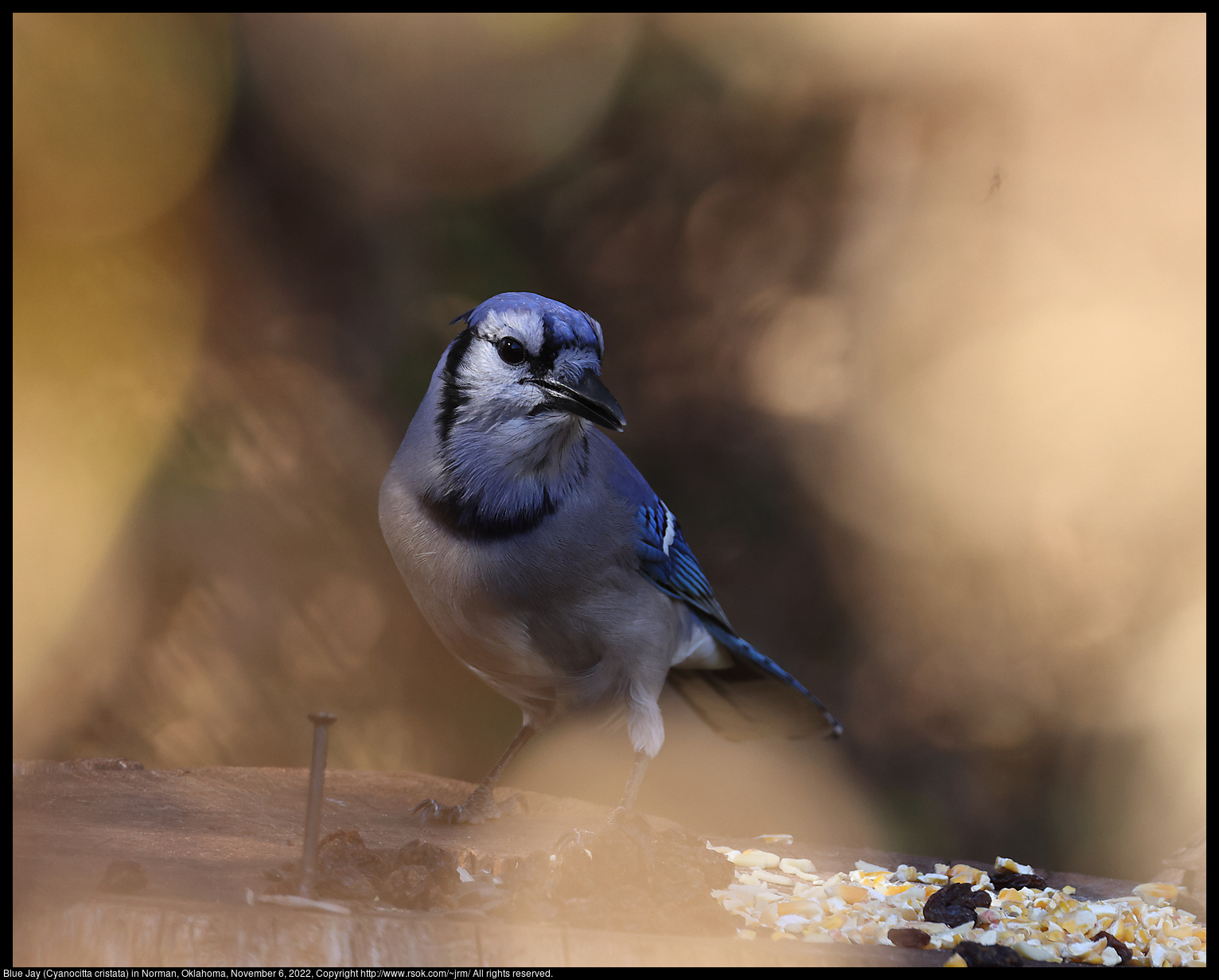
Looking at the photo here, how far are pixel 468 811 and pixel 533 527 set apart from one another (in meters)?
0.79

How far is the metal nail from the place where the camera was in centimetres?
141

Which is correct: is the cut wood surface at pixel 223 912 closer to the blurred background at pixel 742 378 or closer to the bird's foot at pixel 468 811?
the bird's foot at pixel 468 811

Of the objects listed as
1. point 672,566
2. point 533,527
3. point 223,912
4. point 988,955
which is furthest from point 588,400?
point 988,955

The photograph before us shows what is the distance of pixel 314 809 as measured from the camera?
142cm

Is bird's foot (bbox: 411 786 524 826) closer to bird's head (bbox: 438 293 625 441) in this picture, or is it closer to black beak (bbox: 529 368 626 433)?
bird's head (bbox: 438 293 625 441)

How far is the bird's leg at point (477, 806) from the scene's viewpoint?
2.30 metres

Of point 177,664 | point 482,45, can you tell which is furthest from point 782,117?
point 177,664

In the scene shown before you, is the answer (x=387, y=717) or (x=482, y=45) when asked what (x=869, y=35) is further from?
(x=387, y=717)

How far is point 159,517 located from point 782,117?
7.17ft

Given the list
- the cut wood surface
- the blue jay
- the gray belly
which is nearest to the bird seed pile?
the cut wood surface

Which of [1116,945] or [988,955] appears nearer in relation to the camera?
[988,955]

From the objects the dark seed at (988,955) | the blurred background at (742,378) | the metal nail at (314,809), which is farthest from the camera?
the blurred background at (742,378)

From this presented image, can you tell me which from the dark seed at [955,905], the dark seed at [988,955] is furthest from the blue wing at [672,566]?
the dark seed at [988,955]

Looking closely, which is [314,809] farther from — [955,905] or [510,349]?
[955,905]
